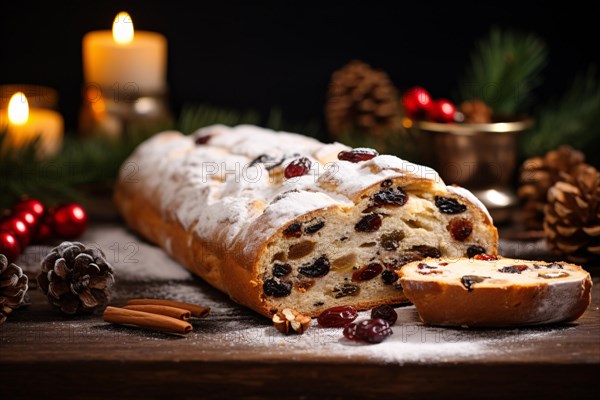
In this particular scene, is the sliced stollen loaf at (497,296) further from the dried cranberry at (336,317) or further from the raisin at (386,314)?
the dried cranberry at (336,317)

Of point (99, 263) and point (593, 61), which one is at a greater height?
point (593, 61)

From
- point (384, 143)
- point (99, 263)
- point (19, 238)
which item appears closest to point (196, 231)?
point (99, 263)

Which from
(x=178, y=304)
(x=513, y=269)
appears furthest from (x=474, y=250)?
(x=178, y=304)

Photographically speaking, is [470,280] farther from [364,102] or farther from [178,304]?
[364,102]

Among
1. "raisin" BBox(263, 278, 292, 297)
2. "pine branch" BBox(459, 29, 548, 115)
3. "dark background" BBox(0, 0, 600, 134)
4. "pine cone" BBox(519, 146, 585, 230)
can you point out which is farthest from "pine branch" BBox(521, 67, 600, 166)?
"raisin" BBox(263, 278, 292, 297)

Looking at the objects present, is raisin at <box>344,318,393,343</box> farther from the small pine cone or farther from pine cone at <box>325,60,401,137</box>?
pine cone at <box>325,60,401,137</box>

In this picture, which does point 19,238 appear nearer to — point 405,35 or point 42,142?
point 42,142
